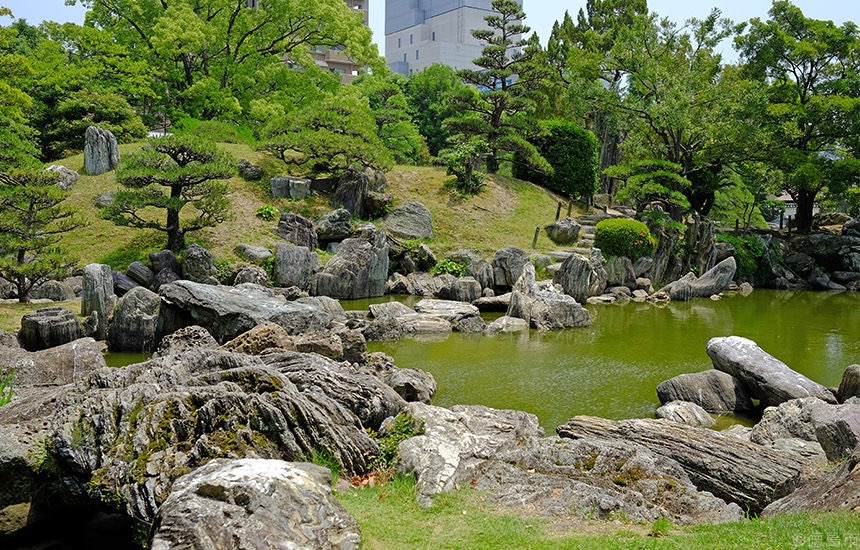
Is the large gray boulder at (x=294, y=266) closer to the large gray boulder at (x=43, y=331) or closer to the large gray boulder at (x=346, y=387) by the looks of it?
the large gray boulder at (x=43, y=331)

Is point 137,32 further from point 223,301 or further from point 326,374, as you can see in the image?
point 326,374

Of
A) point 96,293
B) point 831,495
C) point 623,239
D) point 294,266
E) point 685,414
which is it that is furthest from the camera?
point 623,239

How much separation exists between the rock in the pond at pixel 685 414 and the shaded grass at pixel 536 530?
4708 millimetres

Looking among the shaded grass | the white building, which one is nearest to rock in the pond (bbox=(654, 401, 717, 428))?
the shaded grass

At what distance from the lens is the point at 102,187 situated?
2278 centimetres

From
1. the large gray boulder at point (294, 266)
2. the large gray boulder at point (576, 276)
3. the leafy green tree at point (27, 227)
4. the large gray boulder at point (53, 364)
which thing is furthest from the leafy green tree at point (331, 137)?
the large gray boulder at point (53, 364)

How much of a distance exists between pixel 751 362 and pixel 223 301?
10.2 metres

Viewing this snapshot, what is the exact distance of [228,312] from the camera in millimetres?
13250

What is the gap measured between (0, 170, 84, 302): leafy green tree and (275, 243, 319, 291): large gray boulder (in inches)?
217

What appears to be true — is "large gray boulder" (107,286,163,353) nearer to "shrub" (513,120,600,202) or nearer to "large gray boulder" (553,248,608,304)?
"large gray boulder" (553,248,608,304)

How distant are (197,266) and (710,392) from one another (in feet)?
44.1

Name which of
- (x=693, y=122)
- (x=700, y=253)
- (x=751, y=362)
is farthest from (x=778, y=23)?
(x=751, y=362)

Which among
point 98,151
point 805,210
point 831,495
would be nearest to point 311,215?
point 98,151

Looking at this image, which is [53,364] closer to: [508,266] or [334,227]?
[334,227]
